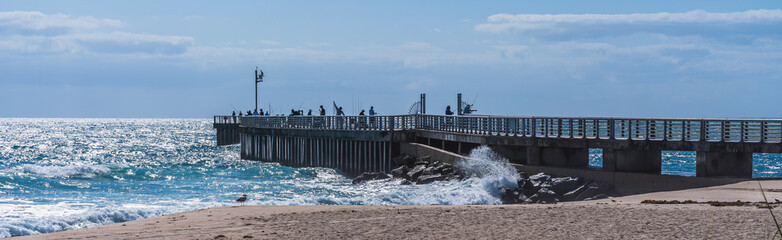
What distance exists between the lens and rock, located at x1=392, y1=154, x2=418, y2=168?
39.4 metres

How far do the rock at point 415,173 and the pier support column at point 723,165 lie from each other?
36.1 feet

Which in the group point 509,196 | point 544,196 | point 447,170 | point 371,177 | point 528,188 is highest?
point 447,170

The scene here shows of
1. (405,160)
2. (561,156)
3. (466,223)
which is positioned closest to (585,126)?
(561,156)

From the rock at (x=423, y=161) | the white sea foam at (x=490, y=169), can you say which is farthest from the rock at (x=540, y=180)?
the rock at (x=423, y=161)

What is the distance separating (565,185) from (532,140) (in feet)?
13.8

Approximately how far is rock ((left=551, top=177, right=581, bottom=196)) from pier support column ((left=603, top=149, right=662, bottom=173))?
1.53m

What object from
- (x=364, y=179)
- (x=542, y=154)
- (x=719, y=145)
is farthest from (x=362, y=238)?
(x=364, y=179)

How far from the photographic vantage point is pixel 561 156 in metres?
32.2

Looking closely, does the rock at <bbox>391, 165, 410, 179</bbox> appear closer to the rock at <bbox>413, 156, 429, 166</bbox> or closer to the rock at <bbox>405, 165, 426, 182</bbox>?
the rock at <bbox>413, 156, 429, 166</bbox>

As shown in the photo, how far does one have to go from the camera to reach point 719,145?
27.0 m

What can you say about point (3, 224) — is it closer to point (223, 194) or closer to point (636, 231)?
point (223, 194)

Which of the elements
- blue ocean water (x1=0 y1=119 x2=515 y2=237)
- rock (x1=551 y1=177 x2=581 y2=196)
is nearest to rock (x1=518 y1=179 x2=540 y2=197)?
rock (x1=551 y1=177 x2=581 y2=196)

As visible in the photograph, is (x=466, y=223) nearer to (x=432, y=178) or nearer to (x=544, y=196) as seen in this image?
(x=544, y=196)

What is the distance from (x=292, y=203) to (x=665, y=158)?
4713 cm
